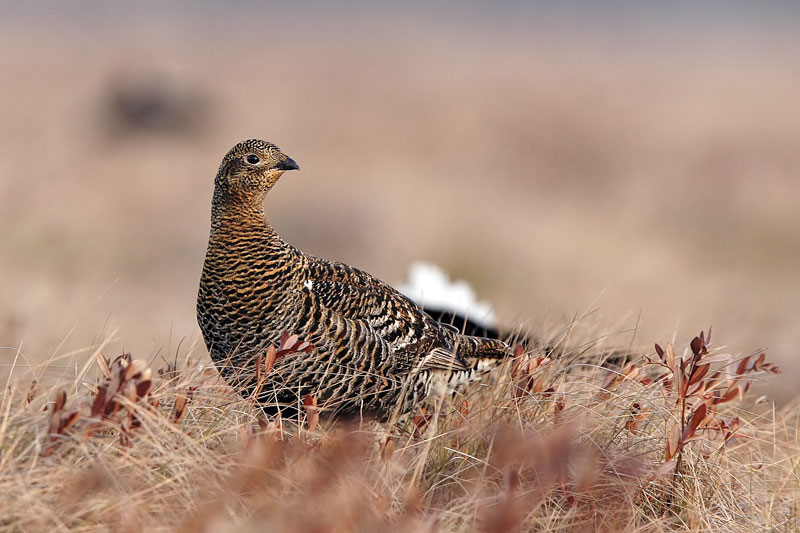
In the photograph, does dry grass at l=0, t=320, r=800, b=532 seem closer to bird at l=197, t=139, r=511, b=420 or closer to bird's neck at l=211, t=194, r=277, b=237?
bird at l=197, t=139, r=511, b=420

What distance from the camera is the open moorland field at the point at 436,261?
9.62 feet

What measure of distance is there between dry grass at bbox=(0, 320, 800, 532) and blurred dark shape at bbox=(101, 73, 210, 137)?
20.5 meters

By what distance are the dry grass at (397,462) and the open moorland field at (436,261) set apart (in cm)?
1

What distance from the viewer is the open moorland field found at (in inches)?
115

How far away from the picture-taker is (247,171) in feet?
14.5

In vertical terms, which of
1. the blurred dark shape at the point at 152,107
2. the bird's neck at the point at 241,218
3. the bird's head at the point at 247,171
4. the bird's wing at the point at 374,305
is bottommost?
the bird's wing at the point at 374,305

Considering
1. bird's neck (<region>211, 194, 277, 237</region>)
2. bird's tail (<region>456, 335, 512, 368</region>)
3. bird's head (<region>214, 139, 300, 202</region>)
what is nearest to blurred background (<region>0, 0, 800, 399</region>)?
bird's tail (<region>456, 335, 512, 368</region>)

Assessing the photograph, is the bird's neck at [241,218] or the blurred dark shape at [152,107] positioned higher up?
the blurred dark shape at [152,107]

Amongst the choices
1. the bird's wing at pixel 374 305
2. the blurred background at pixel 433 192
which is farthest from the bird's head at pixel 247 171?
the blurred background at pixel 433 192

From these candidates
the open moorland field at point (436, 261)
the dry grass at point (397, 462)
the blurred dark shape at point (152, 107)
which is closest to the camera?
the dry grass at point (397, 462)

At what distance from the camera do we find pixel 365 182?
19.3 meters

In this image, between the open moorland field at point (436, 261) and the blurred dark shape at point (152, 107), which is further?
the blurred dark shape at point (152, 107)

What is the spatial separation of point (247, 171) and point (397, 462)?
171 centimetres

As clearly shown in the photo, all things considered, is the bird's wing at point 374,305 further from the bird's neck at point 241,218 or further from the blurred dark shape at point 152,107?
the blurred dark shape at point 152,107
